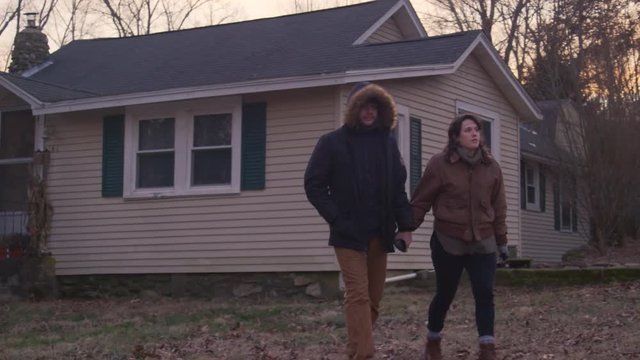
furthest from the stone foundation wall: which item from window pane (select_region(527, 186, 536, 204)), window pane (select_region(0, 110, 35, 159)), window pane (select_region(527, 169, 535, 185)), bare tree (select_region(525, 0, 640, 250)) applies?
window pane (select_region(527, 169, 535, 185))

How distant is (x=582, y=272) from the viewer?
452 inches

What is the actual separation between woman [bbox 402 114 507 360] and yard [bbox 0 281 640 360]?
893mm

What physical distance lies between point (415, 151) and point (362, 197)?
7.33 metres

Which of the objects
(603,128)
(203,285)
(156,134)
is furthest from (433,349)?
(603,128)

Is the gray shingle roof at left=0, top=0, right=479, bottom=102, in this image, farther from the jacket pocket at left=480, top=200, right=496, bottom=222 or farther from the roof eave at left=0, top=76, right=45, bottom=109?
the jacket pocket at left=480, top=200, right=496, bottom=222

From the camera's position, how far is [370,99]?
6316mm

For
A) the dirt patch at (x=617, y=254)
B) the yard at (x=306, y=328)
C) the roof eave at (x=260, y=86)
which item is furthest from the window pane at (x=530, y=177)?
the yard at (x=306, y=328)

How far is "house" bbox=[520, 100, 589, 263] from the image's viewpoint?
60.9ft

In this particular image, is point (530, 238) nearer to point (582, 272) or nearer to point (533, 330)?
point (582, 272)

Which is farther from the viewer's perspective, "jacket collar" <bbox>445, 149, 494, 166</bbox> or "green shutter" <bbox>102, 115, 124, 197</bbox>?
"green shutter" <bbox>102, 115, 124, 197</bbox>

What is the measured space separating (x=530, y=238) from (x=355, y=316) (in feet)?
50.9

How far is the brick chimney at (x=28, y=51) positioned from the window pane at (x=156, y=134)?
5.21 m

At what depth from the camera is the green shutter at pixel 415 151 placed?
13.4m

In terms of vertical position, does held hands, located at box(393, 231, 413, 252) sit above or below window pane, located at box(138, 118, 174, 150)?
below
